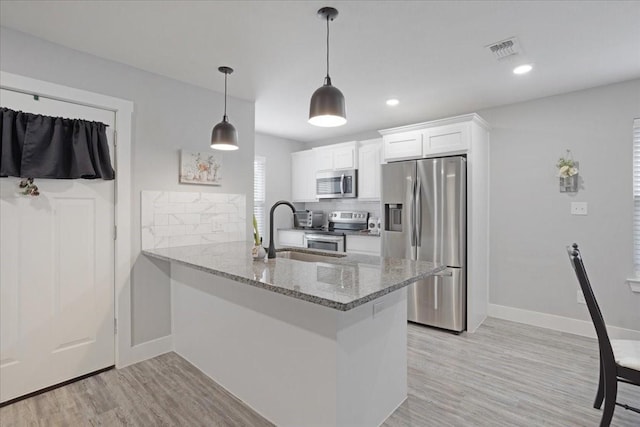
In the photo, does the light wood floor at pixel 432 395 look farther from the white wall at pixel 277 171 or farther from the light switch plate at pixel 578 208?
the white wall at pixel 277 171

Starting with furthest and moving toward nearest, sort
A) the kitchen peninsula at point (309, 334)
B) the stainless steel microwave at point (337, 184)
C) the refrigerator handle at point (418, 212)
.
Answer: the stainless steel microwave at point (337, 184) → the refrigerator handle at point (418, 212) → the kitchen peninsula at point (309, 334)

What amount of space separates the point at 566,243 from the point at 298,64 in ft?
10.5

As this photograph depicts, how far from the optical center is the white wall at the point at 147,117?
Answer: 7.68 ft

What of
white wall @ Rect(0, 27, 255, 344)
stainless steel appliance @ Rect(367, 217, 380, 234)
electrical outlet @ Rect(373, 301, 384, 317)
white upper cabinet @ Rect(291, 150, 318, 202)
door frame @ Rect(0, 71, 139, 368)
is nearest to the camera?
electrical outlet @ Rect(373, 301, 384, 317)

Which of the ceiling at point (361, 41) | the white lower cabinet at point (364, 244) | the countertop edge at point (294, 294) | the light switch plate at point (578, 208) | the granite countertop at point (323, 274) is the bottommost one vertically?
the white lower cabinet at point (364, 244)

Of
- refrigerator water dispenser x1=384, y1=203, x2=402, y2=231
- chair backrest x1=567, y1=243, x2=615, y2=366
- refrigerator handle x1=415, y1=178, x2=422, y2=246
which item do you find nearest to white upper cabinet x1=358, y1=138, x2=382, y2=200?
refrigerator water dispenser x1=384, y1=203, x2=402, y2=231

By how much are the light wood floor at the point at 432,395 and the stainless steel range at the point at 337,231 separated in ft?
6.32

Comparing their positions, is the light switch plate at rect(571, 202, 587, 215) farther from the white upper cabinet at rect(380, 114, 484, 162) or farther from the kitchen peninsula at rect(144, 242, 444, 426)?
the kitchen peninsula at rect(144, 242, 444, 426)

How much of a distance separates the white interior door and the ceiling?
65 centimetres

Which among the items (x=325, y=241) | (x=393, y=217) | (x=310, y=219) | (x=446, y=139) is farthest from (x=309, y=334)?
(x=310, y=219)

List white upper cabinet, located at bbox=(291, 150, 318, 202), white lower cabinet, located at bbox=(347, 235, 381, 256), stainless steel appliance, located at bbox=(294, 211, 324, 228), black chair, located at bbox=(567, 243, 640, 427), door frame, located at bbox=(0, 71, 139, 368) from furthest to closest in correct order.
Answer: white upper cabinet, located at bbox=(291, 150, 318, 202)
stainless steel appliance, located at bbox=(294, 211, 324, 228)
white lower cabinet, located at bbox=(347, 235, 381, 256)
door frame, located at bbox=(0, 71, 139, 368)
black chair, located at bbox=(567, 243, 640, 427)

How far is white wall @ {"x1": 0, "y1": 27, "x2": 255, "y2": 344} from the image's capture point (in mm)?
2340

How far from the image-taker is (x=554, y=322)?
3484mm

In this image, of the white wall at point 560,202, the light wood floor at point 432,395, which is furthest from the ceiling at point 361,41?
the light wood floor at point 432,395
